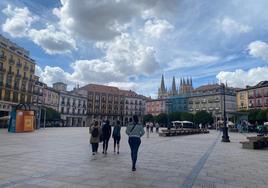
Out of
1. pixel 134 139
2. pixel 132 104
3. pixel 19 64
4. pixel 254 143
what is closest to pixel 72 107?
pixel 132 104

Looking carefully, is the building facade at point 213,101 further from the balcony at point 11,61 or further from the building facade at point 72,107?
the balcony at point 11,61

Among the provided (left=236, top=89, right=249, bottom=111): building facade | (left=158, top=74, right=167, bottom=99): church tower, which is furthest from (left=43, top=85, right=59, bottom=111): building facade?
(left=158, top=74, right=167, bottom=99): church tower

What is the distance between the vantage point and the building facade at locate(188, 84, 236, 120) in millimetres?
84312

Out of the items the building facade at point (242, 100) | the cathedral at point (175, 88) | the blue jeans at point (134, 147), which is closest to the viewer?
the blue jeans at point (134, 147)

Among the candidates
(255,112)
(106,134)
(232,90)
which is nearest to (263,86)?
(255,112)

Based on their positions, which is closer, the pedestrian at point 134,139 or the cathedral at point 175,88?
the pedestrian at point 134,139

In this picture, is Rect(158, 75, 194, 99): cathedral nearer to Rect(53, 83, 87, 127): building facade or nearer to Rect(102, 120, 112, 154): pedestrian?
Rect(53, 83, 87, 127): building facade

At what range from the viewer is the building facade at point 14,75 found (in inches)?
1957

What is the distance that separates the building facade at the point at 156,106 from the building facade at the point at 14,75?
2301 inches

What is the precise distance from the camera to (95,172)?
23.7ft

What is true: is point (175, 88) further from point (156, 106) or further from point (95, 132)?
point (95, 132)

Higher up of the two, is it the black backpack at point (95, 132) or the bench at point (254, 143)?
the black backpack at point (95, 132)

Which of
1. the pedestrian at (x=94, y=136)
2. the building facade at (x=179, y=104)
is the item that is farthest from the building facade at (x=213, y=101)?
the pedestrian at (x=94, y=136)

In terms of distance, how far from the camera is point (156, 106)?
108688mm
